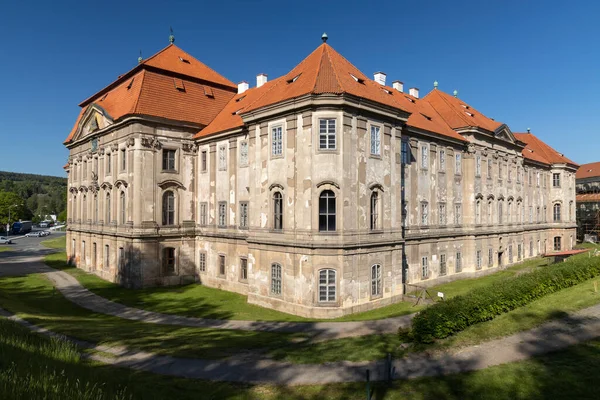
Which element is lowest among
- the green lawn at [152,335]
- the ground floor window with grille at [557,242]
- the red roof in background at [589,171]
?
the green lawn at [152,335]

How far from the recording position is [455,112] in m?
40.5

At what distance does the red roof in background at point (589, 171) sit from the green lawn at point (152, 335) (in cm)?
8370

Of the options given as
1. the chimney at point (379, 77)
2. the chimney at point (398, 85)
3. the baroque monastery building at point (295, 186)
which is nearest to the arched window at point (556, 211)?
the baroque monastery building at point (295, 186)

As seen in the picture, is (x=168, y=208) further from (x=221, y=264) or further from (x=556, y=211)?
(x=556, y=211)

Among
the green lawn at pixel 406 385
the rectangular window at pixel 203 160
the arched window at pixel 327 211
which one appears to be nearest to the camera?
the green lawn at pixel 406 385

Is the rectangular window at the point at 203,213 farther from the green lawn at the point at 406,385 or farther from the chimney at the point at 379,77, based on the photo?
the green lawn at the point at 406,385

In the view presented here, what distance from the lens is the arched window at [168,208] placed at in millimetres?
33969

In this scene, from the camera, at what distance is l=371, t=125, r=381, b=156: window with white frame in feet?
84.1

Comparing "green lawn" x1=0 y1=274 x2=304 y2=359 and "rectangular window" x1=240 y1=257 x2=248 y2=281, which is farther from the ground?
"rectangular window" x1=240 y1=257 x2=248 y2=281

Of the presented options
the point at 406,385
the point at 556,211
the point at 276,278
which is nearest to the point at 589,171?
the point at 556,211

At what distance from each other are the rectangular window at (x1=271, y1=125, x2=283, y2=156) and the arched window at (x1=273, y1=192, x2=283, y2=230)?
2.65 metres

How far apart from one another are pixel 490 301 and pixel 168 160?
2650cm

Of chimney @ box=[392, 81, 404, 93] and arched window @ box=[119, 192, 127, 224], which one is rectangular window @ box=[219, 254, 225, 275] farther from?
chimney @ box=[392, 81, 404, 93]

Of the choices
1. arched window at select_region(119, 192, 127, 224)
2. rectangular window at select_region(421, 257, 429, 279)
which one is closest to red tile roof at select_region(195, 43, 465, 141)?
arched window at select_region(119, 192, 127, 224)
